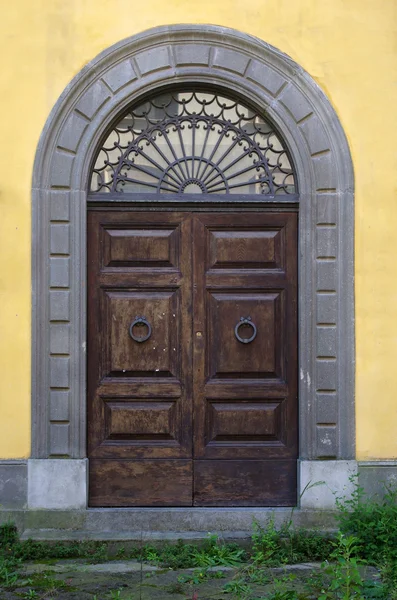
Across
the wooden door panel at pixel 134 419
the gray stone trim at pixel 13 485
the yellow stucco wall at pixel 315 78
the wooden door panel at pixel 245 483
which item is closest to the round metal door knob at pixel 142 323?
the wooden door panel at pixel 134 419

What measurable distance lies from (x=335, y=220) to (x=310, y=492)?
216cm

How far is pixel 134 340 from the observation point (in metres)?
6.84

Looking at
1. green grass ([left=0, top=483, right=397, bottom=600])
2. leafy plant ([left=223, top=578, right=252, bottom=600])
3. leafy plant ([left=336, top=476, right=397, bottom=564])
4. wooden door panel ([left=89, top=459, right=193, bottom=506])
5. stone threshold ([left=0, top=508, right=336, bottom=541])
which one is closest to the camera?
leafy plant ([left=223, top=578, right=252, bottom=600])

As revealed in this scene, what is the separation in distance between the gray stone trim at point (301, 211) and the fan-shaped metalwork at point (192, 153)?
163 millimetres

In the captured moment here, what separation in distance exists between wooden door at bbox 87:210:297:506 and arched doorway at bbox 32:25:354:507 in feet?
0.56

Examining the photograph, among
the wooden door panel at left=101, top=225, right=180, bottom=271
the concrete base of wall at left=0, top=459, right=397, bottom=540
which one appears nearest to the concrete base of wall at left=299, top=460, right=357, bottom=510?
the concrete base of wall at left=0, top=459, right=397, bottom=540

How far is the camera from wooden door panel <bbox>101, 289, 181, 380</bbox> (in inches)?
270

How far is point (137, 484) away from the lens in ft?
22.3

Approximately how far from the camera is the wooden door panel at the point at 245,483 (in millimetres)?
6816

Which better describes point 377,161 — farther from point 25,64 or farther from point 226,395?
point 25,64

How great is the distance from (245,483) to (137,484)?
0.87 metres

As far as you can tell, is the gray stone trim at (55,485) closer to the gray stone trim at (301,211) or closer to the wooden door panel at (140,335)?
the gray stone trim at (301,211)

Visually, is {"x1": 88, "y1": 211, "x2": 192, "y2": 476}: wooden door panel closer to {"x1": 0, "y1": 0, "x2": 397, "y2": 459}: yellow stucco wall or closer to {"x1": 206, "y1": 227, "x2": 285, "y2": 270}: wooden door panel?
{"x1": 206, "y1": 227, "x2": 285, "y2": 270}: wooden door panel

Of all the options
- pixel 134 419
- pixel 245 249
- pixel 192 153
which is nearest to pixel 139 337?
pixel 134 419
